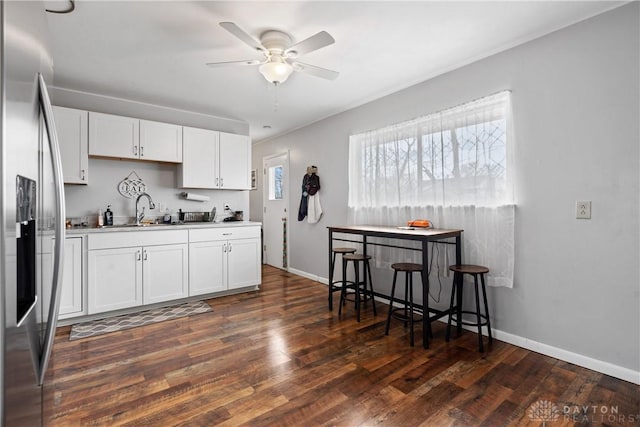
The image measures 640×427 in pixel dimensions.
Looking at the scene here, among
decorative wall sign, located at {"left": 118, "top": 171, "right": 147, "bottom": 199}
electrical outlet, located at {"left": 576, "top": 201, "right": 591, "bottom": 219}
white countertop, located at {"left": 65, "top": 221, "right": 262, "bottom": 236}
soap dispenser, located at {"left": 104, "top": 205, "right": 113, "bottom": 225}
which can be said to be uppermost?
decorative wall sign, located at {"left": 118, "top": 171, "right": 147, "bottom": 199}

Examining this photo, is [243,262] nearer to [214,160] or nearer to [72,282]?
[214,160]

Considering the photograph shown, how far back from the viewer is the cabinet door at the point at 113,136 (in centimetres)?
340

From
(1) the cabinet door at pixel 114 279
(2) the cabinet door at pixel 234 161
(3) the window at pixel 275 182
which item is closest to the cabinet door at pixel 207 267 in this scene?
(1) the cabinet door at pixel 114 279

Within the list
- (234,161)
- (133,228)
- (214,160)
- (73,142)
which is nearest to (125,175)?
(73,142)

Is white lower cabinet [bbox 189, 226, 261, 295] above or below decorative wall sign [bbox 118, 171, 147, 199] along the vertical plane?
below

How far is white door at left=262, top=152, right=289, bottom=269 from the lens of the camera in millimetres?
5516

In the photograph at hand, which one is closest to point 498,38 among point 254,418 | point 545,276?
point 545,276

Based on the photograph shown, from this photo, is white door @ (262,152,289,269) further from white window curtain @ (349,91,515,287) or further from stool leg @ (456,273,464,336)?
stool leg @ (456,273,464,336)

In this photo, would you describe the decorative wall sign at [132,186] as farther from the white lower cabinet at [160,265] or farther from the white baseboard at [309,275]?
the white baseboard at [309,275]

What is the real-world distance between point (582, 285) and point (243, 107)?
3.90 meters

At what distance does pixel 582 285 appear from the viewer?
7.45 ft

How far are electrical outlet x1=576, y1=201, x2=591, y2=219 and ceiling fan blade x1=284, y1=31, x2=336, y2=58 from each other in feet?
6.74

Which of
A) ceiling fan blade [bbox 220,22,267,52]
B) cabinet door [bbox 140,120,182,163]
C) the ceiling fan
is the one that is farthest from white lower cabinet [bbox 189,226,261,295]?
ceiling fan blade [bbox 220,22,267,52]

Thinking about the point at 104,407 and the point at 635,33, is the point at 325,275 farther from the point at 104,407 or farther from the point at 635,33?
the point at 635,33
